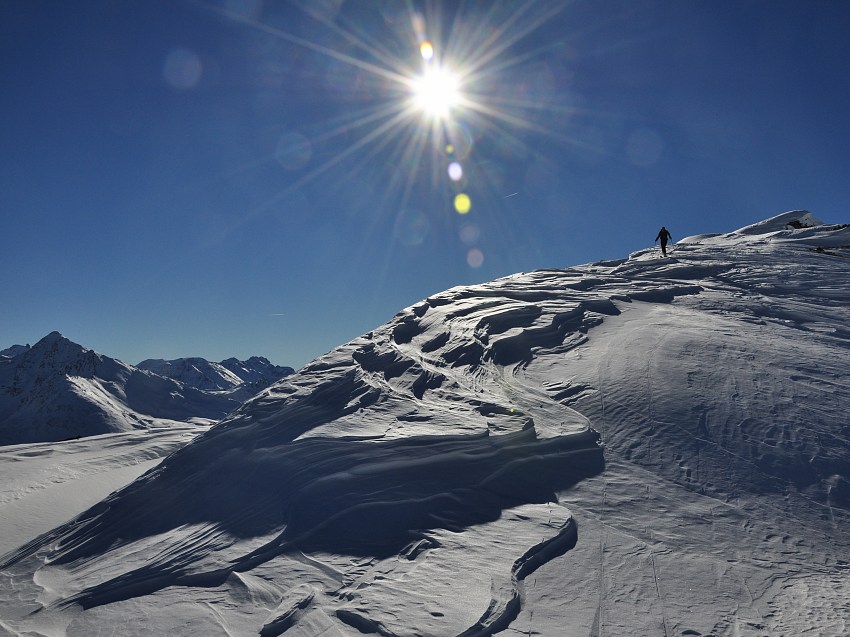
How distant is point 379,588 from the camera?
5859 millimetres

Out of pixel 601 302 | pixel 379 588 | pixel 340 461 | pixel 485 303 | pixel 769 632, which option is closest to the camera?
pixel 769 632

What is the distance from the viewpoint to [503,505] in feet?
24.2

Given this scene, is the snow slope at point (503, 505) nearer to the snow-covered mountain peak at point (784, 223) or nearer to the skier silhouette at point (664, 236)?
the skier silhouette at point (664, 236)

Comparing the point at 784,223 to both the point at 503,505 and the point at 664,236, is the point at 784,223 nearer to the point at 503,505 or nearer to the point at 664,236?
the point at 664,236

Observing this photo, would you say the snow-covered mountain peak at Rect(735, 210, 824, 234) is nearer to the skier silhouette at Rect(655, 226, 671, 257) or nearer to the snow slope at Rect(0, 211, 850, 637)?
the skier silhouette at Rect(655, 226, 671, 257)

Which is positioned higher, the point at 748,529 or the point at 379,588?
the point at 748,529

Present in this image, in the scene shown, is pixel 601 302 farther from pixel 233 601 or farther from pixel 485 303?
pixel 233 601

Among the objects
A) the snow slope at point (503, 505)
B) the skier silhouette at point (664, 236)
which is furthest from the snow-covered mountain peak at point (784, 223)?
the snow slope at point (503, 505)

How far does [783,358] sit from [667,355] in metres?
2.58

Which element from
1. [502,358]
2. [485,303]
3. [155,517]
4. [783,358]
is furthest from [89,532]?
[783,358]

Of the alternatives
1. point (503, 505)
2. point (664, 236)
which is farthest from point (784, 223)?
point (503, 505)

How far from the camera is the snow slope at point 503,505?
5.50 m

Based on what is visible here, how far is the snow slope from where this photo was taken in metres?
5.50

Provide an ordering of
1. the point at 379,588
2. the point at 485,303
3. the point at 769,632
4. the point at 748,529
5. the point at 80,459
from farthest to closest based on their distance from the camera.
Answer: the point at 80,459 → the point at 485,303 → the point at 748,529 → the point at 379,588 → the point at 769,632
